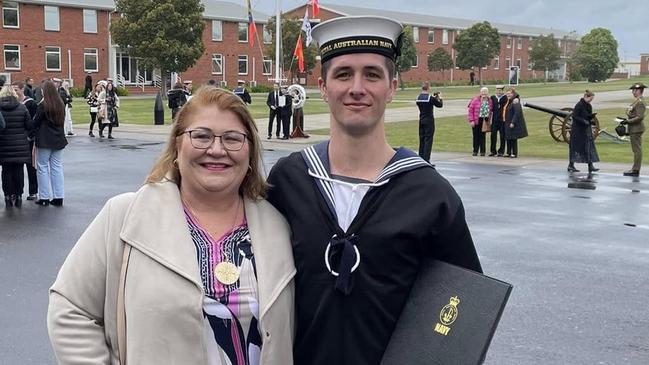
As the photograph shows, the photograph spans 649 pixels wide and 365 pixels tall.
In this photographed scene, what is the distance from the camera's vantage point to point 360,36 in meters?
2.47

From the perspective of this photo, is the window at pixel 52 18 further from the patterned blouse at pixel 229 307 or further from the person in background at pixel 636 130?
the patterned blouse at pixel 229 307

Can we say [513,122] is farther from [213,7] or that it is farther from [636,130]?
[213,7]

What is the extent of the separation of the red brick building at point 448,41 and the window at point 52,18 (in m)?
23.0

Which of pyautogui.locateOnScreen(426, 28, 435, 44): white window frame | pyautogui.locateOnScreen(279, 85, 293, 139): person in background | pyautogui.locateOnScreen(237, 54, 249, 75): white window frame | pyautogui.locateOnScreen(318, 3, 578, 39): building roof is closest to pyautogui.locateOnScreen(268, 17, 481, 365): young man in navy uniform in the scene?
pyautogui.locateOnScreen(279, 85, 293, 139): person in background

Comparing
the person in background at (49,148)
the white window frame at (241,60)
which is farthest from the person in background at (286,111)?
the white window frame at (241,60)

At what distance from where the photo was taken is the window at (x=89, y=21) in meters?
55.5

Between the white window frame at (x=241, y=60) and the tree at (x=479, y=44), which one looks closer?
the white window frame at (x=241, y=60)

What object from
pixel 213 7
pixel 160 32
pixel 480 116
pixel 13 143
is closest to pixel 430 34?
pixel 213 7

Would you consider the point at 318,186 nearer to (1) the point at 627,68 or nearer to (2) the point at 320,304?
(2) the point at 320,304

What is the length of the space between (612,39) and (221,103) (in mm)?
109902

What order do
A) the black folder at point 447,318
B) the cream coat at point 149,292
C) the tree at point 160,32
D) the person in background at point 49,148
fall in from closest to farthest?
1. the black folder at point 447,318
2. the cream coat at point 149,292
3. the person in background at point 49,148
4. the tree at point 160,32

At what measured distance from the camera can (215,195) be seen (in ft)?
8.13

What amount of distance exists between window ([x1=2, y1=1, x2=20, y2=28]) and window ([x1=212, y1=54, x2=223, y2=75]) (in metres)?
16.7

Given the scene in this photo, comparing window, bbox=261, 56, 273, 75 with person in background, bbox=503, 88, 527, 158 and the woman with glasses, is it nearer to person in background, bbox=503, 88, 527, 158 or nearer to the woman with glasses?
person in background, bbox=503, 88, 527, 158
